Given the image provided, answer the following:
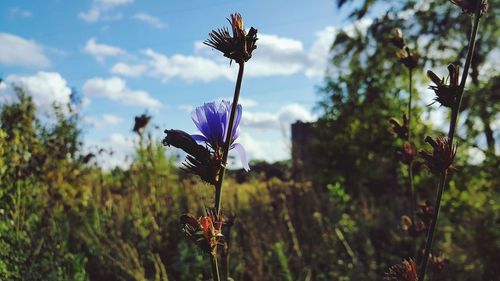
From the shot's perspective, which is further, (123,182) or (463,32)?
(463,32)

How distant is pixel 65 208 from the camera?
17.5ft

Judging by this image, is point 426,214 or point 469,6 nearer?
point 469,6

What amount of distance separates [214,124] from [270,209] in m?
4.70

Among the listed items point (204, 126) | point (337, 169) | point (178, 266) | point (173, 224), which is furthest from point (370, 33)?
point (204, 126)

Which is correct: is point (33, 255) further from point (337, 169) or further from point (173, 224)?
point (337, 169)

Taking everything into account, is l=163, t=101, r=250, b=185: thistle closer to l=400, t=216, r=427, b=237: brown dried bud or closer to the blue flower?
the blue flower

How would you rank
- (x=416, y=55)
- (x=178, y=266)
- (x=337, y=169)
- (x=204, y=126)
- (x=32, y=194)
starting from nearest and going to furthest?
(x=204, y=126), (x=416, y=55), (x=32, y=194), (x=178, y=266), (x=337, y=169)

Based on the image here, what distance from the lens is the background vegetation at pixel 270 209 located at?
3791 millimetres

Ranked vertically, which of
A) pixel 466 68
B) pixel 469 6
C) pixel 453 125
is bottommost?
pixel 453 125

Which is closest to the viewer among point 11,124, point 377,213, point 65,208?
point 11,124

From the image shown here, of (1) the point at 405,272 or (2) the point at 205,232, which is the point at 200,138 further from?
(1) the point at 405,272

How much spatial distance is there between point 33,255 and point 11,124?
196 cm

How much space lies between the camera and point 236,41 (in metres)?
1.06

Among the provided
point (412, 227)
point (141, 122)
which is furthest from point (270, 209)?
point (412, 227)
